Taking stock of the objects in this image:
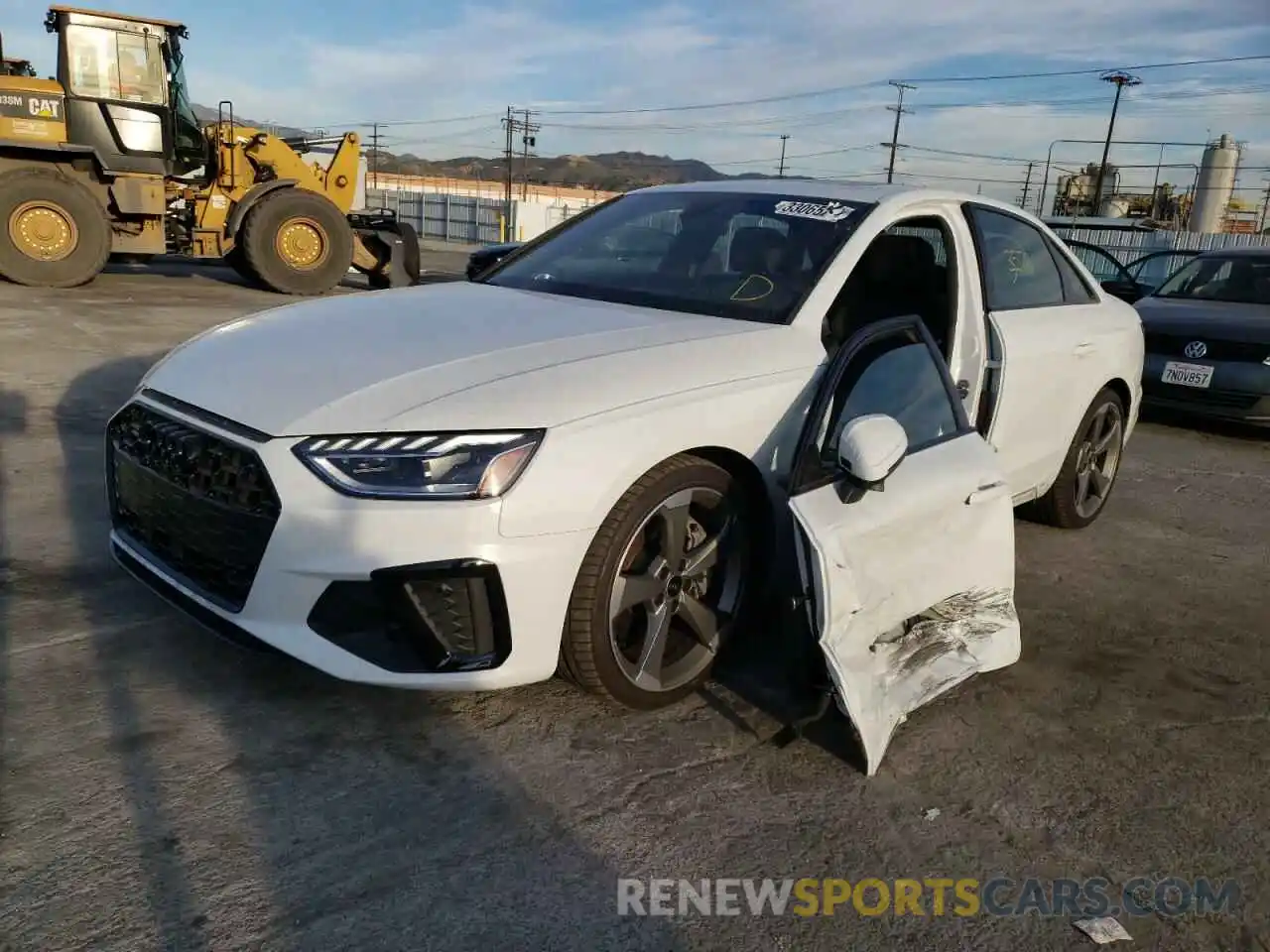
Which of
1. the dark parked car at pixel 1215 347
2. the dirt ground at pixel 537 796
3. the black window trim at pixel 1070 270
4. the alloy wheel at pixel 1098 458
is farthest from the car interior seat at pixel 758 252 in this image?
the dark parked car at pixel 1215 347

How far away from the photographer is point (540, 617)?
2.55 m

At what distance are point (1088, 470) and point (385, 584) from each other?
3.87 metres

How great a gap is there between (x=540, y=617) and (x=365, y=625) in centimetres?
44

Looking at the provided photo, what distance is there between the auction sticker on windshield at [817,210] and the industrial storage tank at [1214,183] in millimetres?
49235

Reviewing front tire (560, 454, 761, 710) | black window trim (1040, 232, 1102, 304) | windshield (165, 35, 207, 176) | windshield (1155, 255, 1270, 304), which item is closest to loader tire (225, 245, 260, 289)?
windshield (165, 35, 207, 176)

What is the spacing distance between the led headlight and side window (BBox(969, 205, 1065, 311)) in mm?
2424

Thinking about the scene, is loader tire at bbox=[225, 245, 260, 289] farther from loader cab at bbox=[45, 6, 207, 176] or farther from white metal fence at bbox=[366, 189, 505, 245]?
white metal fence at bbox=[366, 189, 505, 245]

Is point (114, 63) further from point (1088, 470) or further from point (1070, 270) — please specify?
point (1088, 470)

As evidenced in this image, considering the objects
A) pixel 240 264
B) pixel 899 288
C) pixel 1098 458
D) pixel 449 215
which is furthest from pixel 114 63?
pixel 449 215

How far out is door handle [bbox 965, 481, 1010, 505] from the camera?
3057mm

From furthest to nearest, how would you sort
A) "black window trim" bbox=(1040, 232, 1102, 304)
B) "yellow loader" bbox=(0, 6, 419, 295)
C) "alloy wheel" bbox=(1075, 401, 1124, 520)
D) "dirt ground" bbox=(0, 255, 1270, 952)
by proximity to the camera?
1. "yellow loader" bbox=(0, 6, 419, 295)
2. "alloy wheel" bbox=(1075, 401, 1124, 520)
3. "black window trim" bbox=(1040, 232, 1102, 304)
4. "dirt ground" bbox=(0, 255, 1270, 952)

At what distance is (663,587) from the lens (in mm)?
2855

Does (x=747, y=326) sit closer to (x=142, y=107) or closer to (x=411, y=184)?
(x=142, y=107)

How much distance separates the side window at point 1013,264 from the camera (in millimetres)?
4082
